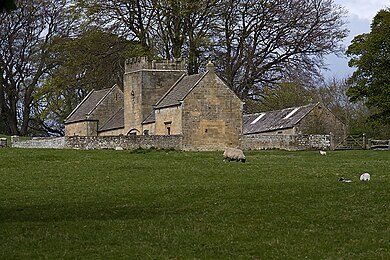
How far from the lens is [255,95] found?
67.2 m

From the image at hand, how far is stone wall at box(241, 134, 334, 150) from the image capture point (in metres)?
54.9

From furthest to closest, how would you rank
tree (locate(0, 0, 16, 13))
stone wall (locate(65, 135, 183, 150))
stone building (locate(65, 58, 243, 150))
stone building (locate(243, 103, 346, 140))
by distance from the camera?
stone building (locate(243, 103, 346, 140)), stone building (locate(65, 58, 243, 150)), stone wall (locate(65, 135, 183, 150)), tree (locate(0, 0, 16, 13))

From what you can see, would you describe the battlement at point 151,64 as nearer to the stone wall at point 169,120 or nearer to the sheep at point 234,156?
the stone wall at point 169,120

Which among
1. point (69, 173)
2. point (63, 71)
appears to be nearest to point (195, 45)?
point (63, 71)

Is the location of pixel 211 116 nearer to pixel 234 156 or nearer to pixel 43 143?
pixel 43 143

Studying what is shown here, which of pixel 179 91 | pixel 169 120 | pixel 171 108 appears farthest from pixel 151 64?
pixel 169 120

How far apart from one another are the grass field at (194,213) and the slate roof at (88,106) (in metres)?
33.0

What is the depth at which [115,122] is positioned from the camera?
63406mm

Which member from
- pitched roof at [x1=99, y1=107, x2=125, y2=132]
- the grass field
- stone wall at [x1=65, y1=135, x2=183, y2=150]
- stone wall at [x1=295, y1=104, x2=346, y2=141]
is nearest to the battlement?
pitched roof at [x1=99, y1=107, x2=125, y2=132]

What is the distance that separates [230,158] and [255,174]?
7818 millimetres

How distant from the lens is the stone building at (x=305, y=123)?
6225 centimetres

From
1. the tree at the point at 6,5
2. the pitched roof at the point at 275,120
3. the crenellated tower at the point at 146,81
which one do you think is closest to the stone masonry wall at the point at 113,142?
the crenellated tower at the point at 146,81

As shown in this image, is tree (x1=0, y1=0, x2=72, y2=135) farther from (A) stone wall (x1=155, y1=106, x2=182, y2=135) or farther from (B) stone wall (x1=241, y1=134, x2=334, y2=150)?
(B) stone wall (x1=241, y1=134, x2=334, y2=150)

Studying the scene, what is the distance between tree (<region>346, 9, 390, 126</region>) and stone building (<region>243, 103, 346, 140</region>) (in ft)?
16.0
